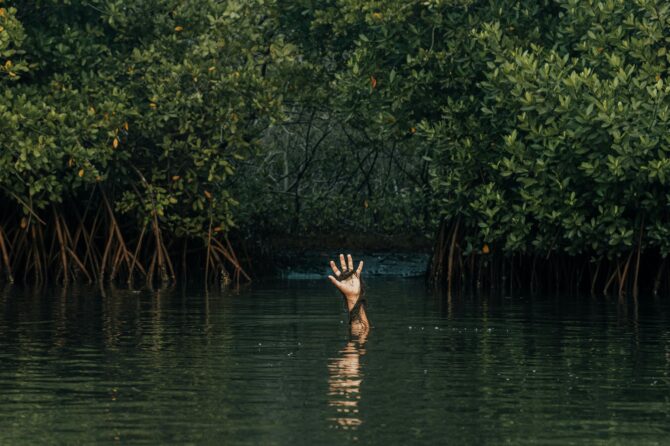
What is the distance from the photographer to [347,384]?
12.6 meters

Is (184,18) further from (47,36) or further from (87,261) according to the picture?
(87,261)

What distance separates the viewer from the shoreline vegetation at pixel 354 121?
23703mm

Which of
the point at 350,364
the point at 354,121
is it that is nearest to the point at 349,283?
the point at 350,364

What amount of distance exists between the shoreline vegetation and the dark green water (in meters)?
2.83

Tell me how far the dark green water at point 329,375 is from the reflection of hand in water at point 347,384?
0.02 m

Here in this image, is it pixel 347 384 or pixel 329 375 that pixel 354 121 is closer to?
pixel 329 375

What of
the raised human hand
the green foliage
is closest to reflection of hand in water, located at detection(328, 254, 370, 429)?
the raised human hand

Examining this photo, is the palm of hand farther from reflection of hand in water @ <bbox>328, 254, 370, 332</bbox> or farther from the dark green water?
the dark green water

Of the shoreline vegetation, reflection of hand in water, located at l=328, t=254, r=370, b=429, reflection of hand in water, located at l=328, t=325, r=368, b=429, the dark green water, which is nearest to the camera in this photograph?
the dark green water

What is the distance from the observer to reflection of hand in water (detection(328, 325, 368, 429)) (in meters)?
10.8

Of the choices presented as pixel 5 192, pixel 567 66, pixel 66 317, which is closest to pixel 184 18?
pixel 5 192

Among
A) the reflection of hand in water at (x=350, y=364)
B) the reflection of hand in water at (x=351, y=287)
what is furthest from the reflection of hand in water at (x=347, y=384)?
the reflection of hand in water at (x=351, y=287)

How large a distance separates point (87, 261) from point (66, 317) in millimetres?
8546

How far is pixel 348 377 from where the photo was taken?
13102 mm
